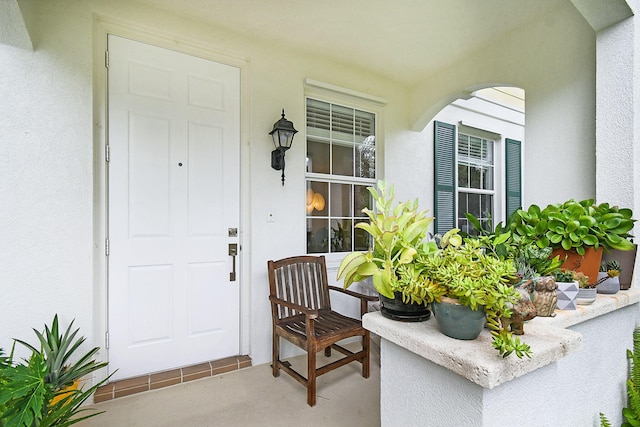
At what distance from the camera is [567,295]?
1.09 m

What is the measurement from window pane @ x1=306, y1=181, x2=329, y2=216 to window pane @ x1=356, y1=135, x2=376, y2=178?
0.47 metres

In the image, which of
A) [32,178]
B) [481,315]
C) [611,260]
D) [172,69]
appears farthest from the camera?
[172,69]

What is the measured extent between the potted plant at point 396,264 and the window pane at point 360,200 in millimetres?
2354

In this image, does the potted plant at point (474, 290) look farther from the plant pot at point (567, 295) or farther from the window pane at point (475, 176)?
the window pane at point (475, 176)

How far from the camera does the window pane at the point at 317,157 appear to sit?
304cm

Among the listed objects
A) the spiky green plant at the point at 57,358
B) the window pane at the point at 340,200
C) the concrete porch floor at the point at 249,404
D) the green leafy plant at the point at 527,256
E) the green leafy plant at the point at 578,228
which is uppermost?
the window pane at the point at 340,200

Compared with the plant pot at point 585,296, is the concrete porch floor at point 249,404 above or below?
below

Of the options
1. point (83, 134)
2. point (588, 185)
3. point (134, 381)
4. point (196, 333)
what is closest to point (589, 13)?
point (588, 185)

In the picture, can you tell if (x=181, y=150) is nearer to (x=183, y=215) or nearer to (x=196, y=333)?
(x=183, y=215)

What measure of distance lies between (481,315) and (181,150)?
2.37 metres

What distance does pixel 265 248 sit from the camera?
106 inches

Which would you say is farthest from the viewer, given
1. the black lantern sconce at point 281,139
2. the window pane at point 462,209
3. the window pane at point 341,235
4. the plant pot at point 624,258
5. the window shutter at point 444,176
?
the window pane at point 462,209

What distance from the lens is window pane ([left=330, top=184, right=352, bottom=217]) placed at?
10.4 ft

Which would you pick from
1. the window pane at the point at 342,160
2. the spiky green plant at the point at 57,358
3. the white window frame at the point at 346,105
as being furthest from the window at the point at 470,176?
the spiky green plant at the point at 57,358
